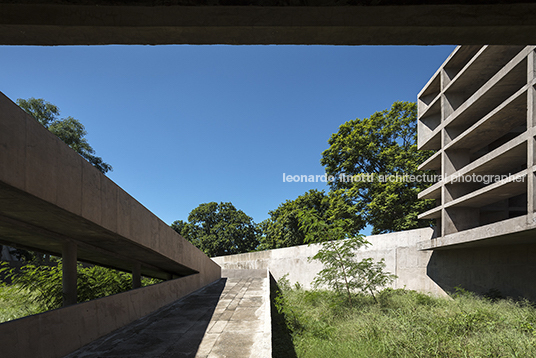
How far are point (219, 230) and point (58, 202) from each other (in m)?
44.7

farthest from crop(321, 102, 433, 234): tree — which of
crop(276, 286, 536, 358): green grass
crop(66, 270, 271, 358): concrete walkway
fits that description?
crop(66, 270, 271, 358): concrete walkway

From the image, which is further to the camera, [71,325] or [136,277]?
[136,277]

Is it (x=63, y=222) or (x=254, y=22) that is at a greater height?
(x=254, y=22)

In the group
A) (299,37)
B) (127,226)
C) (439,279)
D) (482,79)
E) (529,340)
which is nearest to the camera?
(299,37)

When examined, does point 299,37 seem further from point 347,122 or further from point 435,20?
point 347,122

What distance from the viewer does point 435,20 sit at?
3178mm

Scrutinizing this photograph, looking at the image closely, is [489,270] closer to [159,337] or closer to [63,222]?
[159,337]

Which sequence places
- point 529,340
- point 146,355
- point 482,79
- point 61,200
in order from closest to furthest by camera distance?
point 61,200 < point 146,355 < point 529,340 < point 482,79

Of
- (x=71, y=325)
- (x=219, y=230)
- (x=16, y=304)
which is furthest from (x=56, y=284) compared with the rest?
(x=219, y=230)

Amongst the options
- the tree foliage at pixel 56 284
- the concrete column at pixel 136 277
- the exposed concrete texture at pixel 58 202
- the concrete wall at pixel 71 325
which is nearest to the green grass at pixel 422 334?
the concrete wall at pixel 71 325

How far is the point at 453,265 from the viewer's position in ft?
46.5

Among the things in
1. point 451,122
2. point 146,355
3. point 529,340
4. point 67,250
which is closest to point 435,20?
point 146,355

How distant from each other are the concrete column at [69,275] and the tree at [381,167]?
2130 centimetres

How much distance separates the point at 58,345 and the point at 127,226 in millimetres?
2582
